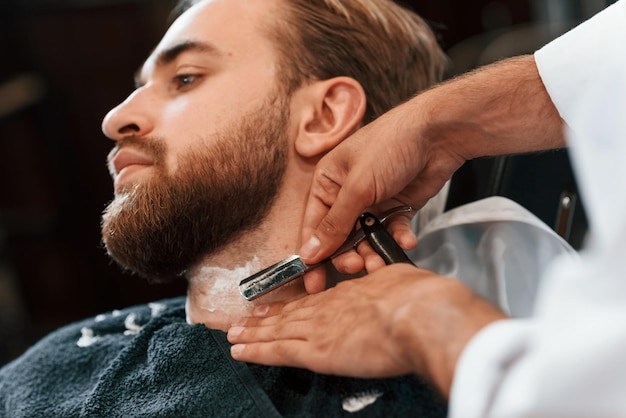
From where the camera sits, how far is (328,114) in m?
1.37

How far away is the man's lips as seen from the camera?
128cm

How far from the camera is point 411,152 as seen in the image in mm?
→ 1184

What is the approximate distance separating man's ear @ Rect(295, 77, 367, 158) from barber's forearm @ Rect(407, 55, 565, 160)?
0.17 m

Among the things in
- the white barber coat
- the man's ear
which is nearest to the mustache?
the man's ear

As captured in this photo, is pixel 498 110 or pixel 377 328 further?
pixel 498 110

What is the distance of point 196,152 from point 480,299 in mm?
608

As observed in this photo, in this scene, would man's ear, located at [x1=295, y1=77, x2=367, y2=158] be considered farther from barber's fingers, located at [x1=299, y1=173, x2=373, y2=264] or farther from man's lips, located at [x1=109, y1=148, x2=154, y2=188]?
man's lips, located at [x1=109, y1=148, x2=154, y2=188]

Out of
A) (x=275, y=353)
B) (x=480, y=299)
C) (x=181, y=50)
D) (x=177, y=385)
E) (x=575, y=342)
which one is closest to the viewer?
(x=575, y=342)

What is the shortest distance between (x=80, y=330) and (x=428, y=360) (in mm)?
903

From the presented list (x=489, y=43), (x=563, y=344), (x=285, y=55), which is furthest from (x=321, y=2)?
(x=489, y=43)

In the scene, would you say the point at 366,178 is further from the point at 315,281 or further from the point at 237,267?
the point at 237,267

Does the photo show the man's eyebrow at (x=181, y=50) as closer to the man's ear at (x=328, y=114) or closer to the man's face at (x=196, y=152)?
the man's face at (x=196, y=152)

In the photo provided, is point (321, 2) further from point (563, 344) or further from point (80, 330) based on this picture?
point (563, 344)

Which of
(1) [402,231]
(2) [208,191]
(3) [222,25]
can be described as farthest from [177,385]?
(3) [222,25]
